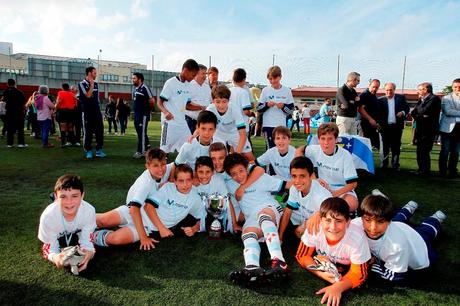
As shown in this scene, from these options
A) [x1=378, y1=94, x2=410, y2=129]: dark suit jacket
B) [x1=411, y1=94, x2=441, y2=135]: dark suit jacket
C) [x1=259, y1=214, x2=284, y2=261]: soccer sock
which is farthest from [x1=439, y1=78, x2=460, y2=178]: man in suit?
[x1=259, y1=214, x2=284, y2=261]: soccer sock

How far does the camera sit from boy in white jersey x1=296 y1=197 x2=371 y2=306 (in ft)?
8.39

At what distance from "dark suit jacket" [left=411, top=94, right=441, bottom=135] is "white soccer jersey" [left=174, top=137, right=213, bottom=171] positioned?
4751 mm

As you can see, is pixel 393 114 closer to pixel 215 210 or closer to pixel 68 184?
pixel 215 210

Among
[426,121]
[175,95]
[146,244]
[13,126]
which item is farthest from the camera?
[13,126]

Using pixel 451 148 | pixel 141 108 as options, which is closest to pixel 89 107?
pixel 141 108

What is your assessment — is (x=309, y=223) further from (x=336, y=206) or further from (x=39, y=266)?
(x=39, y=266)

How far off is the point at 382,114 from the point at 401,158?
2.58 metres

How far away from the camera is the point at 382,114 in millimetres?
7312

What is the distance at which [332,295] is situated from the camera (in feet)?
8.04

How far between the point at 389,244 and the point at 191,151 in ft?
7.95

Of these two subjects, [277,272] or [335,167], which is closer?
[277,272]

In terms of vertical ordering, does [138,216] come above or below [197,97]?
below

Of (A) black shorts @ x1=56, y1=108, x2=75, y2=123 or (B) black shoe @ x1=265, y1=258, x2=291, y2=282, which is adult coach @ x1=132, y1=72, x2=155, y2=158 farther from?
(B) black shoe @ x1=265, y1=258, x2=291, y2=282

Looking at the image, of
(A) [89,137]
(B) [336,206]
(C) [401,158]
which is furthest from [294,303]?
(C) [401,158]
